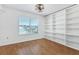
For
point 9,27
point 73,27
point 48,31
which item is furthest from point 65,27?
point 9,27

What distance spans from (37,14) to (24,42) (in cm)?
86

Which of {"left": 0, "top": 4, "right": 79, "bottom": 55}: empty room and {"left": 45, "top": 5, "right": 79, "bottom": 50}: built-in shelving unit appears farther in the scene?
{"left": 45, "top": 5, "right": 79, "bottom": 50}: built-in shelving unit

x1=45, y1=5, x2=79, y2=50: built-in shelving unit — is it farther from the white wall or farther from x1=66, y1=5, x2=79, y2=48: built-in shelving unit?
the white wall

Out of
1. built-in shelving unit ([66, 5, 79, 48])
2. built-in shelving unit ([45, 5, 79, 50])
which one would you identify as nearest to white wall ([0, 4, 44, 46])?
built-in shelving unit ([45, 5, 79, 50])

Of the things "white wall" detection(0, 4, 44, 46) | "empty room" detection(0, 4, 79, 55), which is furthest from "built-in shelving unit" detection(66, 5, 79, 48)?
"white wall" detection(0, 4, 44, 46)

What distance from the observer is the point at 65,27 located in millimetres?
2215

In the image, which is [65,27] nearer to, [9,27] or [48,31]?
[48,31]

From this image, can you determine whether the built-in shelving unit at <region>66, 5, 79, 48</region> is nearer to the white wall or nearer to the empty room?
the empty room

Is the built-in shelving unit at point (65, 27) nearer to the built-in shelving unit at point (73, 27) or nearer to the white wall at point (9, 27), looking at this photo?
the built-in shelving unit at point (73, 27)

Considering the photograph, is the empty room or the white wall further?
the white wall

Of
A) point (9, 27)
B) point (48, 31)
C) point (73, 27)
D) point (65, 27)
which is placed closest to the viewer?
point (48, 31)

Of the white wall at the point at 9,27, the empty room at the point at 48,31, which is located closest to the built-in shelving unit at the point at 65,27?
the empty room at the point at 48,31

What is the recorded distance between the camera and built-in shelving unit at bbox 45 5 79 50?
2238 millimetres
